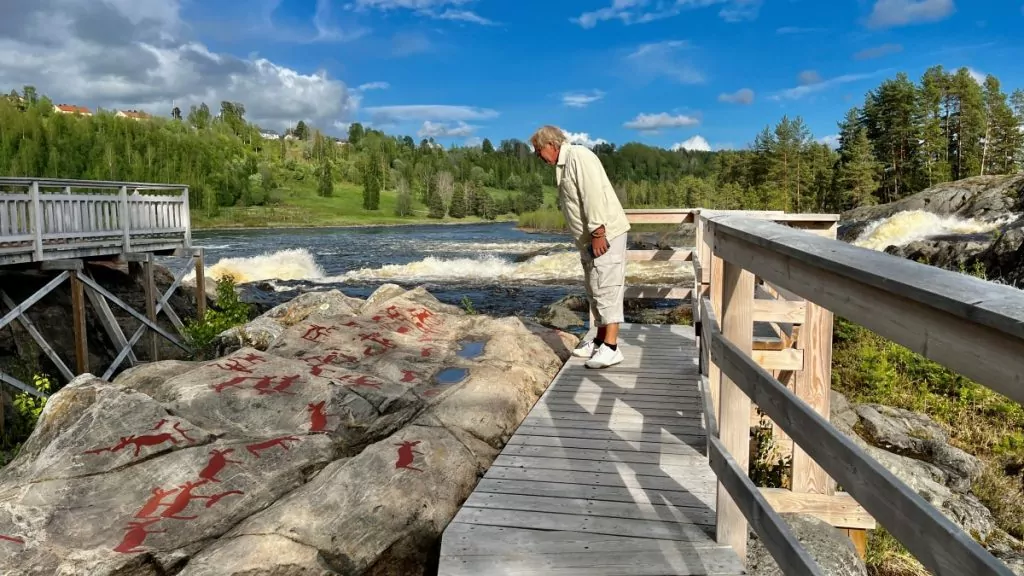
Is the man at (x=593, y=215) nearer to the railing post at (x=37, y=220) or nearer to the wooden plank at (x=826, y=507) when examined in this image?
the wooden plank at (x=826, y=507)

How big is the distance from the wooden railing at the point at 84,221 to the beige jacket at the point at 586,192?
9218mm

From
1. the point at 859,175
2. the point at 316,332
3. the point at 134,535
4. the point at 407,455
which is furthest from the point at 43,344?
the point at 859,175

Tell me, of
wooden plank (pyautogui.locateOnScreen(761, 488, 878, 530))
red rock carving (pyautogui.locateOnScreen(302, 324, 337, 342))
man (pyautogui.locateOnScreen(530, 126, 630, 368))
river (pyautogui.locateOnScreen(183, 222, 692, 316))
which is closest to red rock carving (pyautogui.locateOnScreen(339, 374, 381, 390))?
red rock carving (pyautogui.locateOnScreen(302, 324, 337, 342))

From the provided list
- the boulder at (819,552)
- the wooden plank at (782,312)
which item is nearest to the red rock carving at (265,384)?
the wooden plank at (782,312)

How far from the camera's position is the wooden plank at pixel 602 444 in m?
4.27

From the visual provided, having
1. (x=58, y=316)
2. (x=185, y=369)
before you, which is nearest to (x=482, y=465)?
(x=185, y=369)

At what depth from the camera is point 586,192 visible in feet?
17.8

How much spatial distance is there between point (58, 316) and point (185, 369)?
7.97 meters

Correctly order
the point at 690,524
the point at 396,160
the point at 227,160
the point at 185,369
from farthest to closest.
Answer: the point at 396,160, the point at 227,160, the point at 185,369, the point at 690,524

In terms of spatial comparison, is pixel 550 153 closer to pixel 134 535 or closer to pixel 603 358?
pixel 603 358

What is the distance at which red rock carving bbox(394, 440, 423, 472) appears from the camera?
4312mm

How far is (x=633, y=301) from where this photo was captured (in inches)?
723

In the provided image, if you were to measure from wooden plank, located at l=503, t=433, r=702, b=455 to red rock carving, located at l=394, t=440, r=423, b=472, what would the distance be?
0.62 metres

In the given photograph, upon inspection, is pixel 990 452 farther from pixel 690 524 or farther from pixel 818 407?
pixel 690 524
